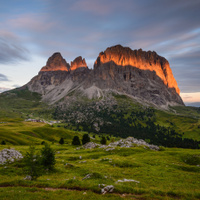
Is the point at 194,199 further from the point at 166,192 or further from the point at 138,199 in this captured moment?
the point at 138,199

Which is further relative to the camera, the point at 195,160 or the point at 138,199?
the point at 195,160

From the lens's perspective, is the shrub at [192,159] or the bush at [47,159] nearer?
the bush at [47,159]

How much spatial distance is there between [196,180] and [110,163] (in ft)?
73.4

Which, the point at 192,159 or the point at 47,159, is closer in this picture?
the point at 47,159

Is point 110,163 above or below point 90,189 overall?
below

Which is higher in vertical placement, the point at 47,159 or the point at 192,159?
the point at 47,159

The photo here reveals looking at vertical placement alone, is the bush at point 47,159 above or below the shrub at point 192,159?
above

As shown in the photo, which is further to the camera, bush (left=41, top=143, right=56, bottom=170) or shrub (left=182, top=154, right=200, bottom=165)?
shrub (left=182, top=154, right=200, bottom=165)

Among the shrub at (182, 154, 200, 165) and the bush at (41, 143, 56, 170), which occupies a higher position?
the bush at (41, 143, 56, 170)

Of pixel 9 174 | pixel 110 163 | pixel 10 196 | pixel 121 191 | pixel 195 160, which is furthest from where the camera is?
pixel 195 160

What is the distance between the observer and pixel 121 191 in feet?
68.0

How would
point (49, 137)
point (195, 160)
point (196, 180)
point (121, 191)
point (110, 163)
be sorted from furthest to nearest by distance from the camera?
1. point (49, 137)
2. point (195, 160)
3. point (110, 163)
4. point (196, 180)
5. point (121, 191)

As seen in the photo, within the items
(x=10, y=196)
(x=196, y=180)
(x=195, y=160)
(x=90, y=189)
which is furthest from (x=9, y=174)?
(x=195, y=160)

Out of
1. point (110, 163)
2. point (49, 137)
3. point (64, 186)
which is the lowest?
point (49, 137)
